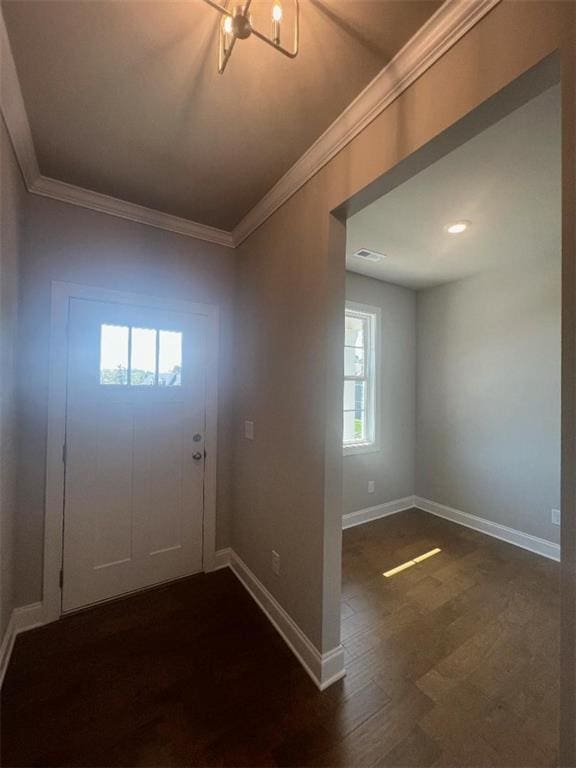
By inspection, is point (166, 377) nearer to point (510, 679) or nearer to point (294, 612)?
point (294, 612)

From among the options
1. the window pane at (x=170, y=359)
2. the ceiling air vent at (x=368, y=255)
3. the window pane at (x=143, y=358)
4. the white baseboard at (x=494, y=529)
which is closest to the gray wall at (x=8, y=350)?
the window pane at (x=143, y=358)

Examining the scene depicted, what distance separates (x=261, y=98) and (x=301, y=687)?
8.71ft

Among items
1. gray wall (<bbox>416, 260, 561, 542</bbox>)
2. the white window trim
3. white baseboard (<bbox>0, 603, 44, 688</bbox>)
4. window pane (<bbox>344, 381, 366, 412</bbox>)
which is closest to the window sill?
the white window trim

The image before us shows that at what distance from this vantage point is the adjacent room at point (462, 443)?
1.49 m

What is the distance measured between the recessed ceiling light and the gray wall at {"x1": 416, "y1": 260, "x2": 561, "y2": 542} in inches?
40.1

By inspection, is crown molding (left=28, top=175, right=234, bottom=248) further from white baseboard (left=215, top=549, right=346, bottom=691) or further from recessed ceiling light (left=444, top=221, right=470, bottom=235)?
white baseboard (left=215, top=549, right=346, bottom=691)

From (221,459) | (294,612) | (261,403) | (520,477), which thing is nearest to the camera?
(294,612)

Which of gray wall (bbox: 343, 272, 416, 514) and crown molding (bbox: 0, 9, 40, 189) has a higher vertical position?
crown molding (bbox: 0, 9, 40, 189)

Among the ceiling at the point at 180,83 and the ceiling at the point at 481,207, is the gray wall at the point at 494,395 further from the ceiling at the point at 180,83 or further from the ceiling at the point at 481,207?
the ceiling at the point at 180,83

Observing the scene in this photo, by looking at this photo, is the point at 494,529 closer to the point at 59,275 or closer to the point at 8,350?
the point at 8,350

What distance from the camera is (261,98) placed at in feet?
4.32

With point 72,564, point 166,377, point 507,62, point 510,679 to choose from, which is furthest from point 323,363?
point 72,564

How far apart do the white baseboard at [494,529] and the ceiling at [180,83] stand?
11.6ft

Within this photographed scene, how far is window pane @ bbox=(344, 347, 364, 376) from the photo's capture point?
3.41 metres
